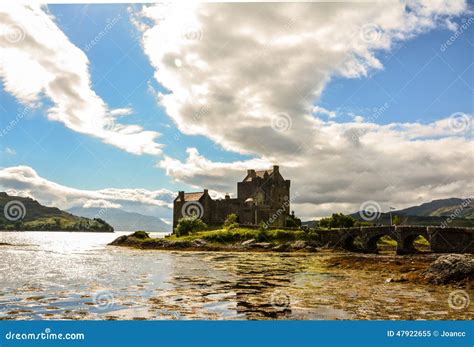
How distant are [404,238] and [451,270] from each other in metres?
45.8

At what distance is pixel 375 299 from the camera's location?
A: 1612cm

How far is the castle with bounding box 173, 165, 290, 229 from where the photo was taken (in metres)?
98.8

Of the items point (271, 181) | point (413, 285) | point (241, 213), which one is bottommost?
point (413, 285)

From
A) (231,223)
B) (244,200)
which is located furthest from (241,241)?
(244,200)

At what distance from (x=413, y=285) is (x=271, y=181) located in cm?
7952

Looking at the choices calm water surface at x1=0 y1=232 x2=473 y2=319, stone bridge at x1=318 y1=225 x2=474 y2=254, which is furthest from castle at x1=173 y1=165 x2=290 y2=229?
calm water surface at x1=0 y1=232 x2=473 y2=319

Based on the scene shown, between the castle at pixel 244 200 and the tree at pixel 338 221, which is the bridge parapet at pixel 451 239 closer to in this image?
the tree at pixel 338 221

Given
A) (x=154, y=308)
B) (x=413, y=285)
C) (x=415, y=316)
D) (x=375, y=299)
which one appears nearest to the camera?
(x=415, y=316)

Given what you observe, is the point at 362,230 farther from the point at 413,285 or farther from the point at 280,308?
the point at 280,308

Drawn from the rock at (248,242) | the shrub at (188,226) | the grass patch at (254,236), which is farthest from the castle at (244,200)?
the rock at (248,242)

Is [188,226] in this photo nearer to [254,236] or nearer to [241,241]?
[241,241]

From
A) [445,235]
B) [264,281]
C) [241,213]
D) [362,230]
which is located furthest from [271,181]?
[264,281]

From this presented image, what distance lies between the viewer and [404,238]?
65.4m

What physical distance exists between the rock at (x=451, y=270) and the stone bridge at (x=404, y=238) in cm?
3577
